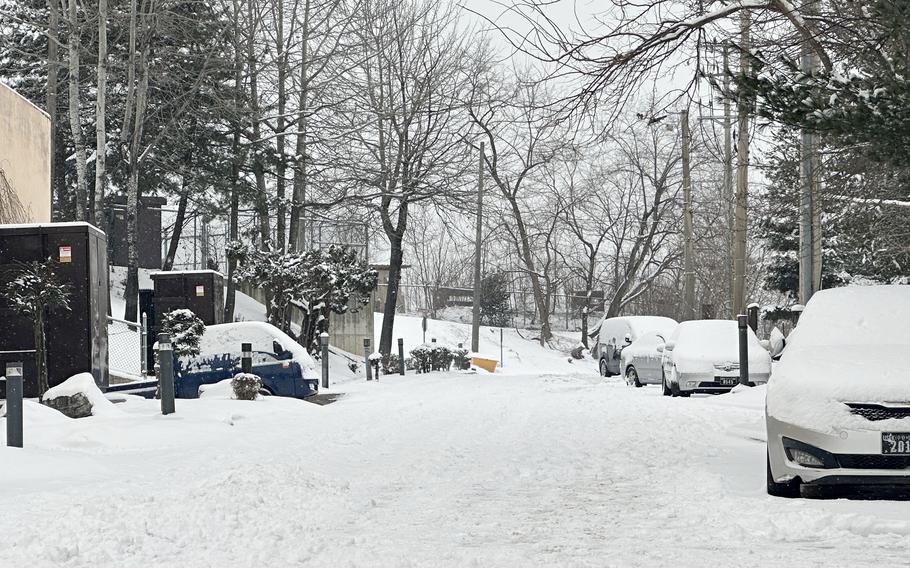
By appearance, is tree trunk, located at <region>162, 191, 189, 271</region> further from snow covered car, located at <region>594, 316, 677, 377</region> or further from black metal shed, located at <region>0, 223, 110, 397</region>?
black metal shed, located at <region>0, 223, 110, 397</region>

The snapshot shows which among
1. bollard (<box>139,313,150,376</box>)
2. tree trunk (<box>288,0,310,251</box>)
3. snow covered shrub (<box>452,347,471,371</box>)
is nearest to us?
bollard (<box>139,313,150,376</box>)

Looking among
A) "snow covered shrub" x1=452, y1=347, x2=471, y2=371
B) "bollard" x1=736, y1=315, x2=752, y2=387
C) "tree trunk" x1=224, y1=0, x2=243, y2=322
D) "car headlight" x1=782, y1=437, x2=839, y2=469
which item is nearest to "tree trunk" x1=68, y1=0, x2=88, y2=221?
"tree trunk" x1=224, y1=0, x2=243, y2=322

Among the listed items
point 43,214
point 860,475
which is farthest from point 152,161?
point 860,475

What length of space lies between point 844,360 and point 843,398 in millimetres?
826

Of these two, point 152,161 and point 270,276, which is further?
point 152,161

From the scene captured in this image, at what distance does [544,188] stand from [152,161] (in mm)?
27769

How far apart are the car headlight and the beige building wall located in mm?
17963

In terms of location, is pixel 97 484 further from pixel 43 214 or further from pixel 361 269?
pixel 361 269

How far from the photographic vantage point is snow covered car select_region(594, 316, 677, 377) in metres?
30.9

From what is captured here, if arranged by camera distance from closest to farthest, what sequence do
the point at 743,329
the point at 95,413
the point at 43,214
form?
the point at 95,413 → the point at 743,329 → the point at 43,214

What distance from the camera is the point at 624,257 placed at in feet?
212

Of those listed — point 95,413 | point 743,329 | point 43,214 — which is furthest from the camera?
point 43,214

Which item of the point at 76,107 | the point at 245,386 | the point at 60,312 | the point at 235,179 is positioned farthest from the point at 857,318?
the point at 235,179

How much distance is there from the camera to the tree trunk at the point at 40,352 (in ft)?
53.0
